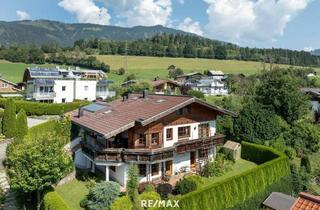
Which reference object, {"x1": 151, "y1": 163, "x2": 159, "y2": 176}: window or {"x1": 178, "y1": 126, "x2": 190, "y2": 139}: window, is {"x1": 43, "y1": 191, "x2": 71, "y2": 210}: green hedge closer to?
{"x1": 151, "y1": 163, "x2": 159, "y2": 176}: window

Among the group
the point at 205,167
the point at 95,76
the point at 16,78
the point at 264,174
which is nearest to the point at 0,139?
the point at 205,167

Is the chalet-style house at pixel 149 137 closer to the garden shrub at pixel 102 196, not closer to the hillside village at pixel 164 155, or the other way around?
the hillside village at pixel 164 155

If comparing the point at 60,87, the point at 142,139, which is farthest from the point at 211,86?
the point at 142,139

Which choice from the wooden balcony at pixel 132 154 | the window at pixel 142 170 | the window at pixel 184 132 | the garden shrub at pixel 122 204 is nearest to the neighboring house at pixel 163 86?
the window at pixel 184 132

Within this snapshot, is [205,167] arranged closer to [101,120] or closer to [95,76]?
[101,120]

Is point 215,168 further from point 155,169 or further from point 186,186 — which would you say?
point 186,186
